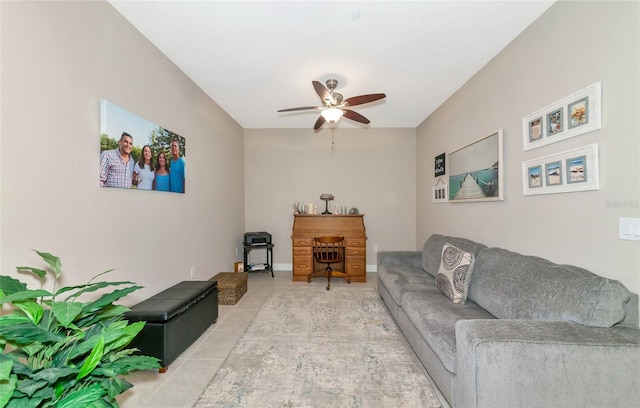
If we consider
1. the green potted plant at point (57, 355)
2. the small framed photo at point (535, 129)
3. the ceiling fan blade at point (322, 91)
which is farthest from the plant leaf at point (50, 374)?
the small framed photo at point (535, 129)

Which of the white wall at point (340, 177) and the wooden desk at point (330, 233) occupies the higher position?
the white wall at point (340, 177)

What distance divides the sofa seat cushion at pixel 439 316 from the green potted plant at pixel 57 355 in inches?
62.8

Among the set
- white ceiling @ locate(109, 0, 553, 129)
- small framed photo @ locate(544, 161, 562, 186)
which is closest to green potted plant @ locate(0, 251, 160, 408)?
white ceiling @ locate(109, 0, 553, 129)

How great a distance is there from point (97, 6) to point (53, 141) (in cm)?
106

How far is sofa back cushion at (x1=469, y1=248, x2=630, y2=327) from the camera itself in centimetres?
130

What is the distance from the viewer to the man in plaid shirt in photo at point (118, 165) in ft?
6.02

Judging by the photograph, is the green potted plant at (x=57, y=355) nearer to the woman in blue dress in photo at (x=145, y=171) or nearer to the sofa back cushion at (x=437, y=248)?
the woman in blue dress in photo at (x=145, y=171)

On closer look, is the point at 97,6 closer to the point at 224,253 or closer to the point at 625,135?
the point at 224,253

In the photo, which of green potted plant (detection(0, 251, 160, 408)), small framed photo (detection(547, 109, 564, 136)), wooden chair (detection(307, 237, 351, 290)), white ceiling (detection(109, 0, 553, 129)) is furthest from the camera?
wooden chair (detection(307, 237, 351, 290))

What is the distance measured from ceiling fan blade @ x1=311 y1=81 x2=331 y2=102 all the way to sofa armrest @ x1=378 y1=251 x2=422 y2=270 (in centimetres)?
219

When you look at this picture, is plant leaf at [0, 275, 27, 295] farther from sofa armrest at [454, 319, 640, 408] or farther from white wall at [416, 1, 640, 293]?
white wall at [416, 1, 640, 293]

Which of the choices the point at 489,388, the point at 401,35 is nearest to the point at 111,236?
the point at 489,388

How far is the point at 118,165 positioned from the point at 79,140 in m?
0.32

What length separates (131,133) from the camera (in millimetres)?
2059
